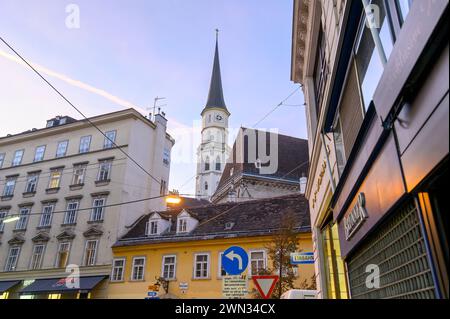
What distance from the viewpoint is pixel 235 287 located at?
7348mm

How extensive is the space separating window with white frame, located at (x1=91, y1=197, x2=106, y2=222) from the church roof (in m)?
48.2

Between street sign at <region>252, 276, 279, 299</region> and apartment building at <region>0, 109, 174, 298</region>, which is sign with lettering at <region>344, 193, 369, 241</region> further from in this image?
apartment building at <region>0, 109, 174, 298</region>

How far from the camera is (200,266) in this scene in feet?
84.4

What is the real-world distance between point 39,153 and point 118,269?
674 inches

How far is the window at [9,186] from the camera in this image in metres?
36.8

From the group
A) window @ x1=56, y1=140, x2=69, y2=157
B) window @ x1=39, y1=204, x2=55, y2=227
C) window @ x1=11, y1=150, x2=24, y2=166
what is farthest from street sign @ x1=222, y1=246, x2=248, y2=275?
window @ x1=11, y1=150, x2=24, y2=166

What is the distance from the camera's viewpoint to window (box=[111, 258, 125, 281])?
90.9ft

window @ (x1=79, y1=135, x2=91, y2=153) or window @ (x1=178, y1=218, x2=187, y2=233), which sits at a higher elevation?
window @ (x1=79, y1=135, x2=91, y2=153)

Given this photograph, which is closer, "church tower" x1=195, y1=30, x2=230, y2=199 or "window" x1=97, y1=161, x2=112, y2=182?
A: "window" x1=97, y1=161, x2=112, y2=182

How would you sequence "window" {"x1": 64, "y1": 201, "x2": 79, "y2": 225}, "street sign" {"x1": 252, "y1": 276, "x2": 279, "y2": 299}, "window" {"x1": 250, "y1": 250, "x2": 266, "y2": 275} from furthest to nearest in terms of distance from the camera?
"window" {"x1": 64, "y1": 201, "x2": 79, "y2": 225} → "window" {"x1": 250, "y1": 250, "x2": 266, "y2": 275} → "street sign" {"x1": 252, "y1": 276, "x2": 279, "y2": 299}

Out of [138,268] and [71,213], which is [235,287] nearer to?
[138,268]

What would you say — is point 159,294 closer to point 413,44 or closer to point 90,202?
point 90,202

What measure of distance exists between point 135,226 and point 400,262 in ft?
95.6

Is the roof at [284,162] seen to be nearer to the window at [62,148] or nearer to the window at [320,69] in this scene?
the window at [62,148]
